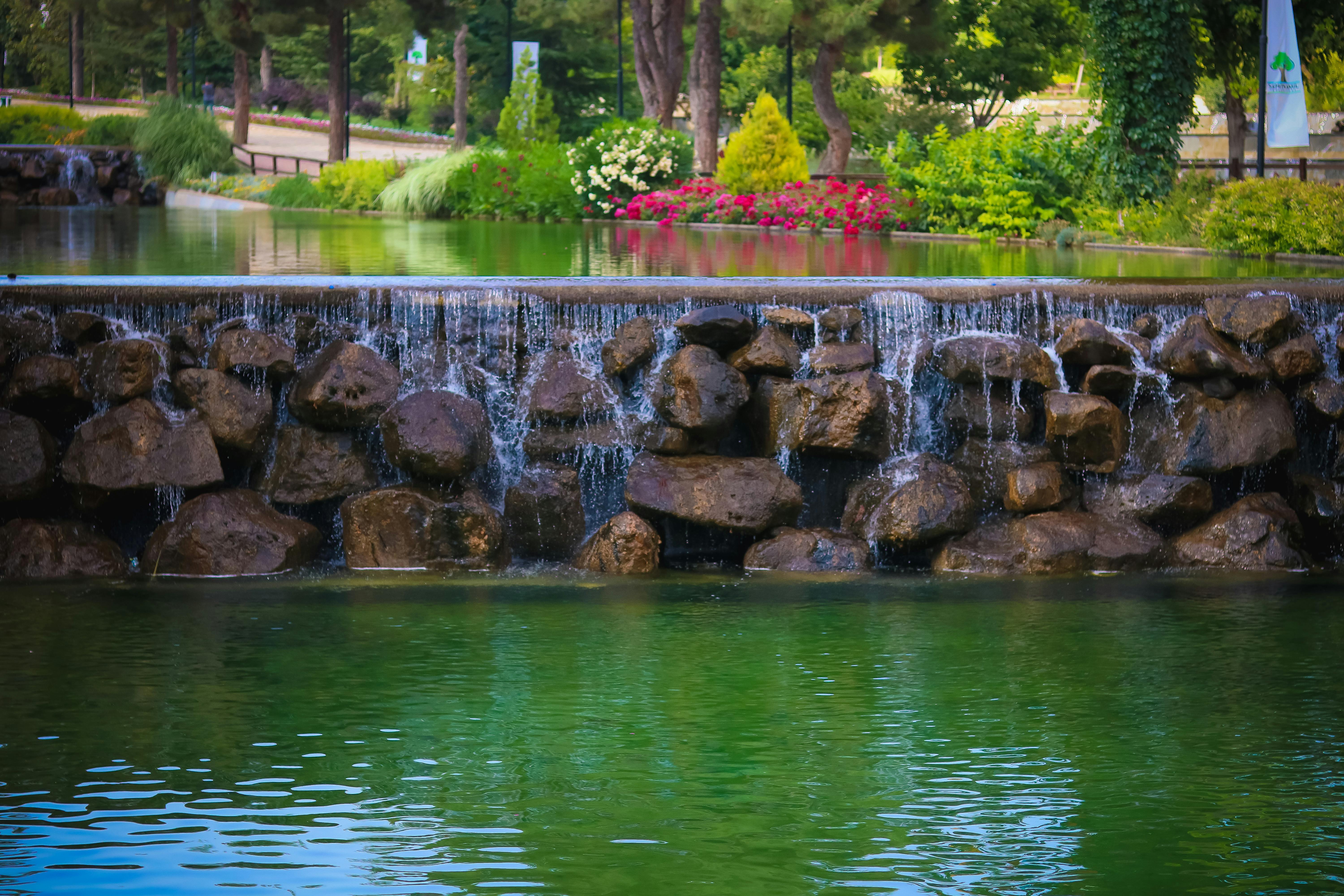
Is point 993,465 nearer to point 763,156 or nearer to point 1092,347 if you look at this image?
point 1092,347

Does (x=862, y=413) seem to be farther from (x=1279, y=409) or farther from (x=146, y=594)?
(x=146, y=594)

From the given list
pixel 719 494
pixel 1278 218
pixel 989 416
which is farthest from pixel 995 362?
pixel 1278 218

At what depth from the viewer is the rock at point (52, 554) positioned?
902cm

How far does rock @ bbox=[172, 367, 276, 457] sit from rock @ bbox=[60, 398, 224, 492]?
0.43 ft

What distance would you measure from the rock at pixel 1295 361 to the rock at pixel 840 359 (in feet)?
8.57

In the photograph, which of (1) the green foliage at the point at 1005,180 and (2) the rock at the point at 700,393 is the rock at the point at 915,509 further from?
(1) the green foliage at the point at 1005,180

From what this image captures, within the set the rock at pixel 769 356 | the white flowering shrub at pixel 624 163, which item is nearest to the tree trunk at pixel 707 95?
the white flowering shrub at pixel 624 163

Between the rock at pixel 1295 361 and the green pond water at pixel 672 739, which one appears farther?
the rock at pixel 1295 361

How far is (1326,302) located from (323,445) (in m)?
6.79

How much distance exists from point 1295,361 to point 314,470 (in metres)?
6.33

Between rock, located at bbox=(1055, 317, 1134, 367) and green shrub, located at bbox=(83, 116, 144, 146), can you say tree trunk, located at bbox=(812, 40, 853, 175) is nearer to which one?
green shrub, located at bbox=(83, 116, 144, 146)

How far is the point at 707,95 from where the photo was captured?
1252 inches

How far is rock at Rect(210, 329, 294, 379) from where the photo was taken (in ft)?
32.4

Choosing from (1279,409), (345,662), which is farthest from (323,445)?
(1279,409)
